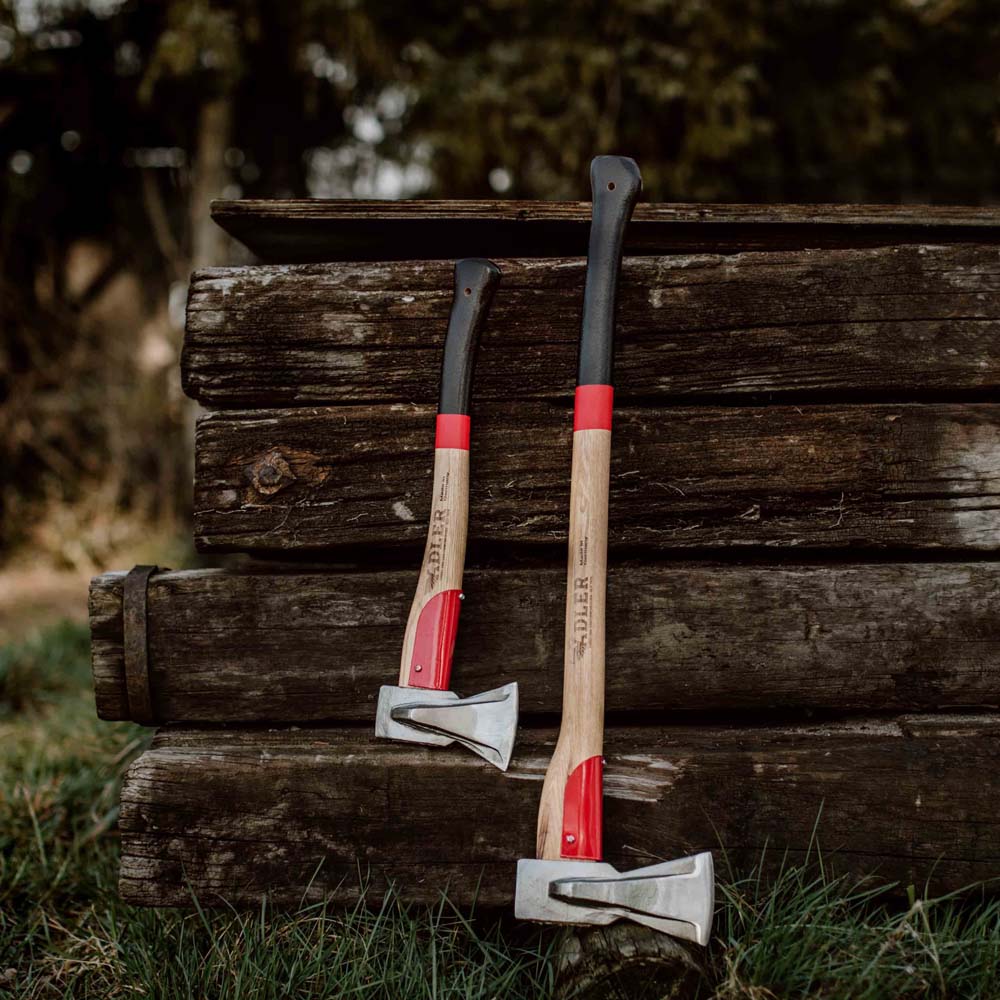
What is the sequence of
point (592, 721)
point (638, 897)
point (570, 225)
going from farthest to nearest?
point (570, 225) → point (592, 721) → point (638, 897)

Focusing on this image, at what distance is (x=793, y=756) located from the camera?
1.53m

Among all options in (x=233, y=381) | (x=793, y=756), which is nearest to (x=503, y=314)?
(x=233, y=381)

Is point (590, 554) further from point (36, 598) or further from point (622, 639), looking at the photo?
point (36, 598)

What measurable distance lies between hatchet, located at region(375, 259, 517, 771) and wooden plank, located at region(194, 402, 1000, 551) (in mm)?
89

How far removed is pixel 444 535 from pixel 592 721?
0.44 meters

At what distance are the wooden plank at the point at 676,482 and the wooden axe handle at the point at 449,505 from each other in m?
0.09

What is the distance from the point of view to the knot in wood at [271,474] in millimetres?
1581

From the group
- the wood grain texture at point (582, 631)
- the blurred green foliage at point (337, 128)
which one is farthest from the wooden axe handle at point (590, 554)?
the blurred green foliage at point (337, 128)

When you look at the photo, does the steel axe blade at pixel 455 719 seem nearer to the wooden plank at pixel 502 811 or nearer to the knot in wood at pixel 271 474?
the wooden plank at pixel 502 811

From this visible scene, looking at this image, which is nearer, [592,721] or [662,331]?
[592,721]

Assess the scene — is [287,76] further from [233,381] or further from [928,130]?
[233,381]

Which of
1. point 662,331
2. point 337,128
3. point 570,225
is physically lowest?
point 662,331

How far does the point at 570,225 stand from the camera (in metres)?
1.63

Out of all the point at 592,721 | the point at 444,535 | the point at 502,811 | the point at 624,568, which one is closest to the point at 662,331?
the point at 624,568
